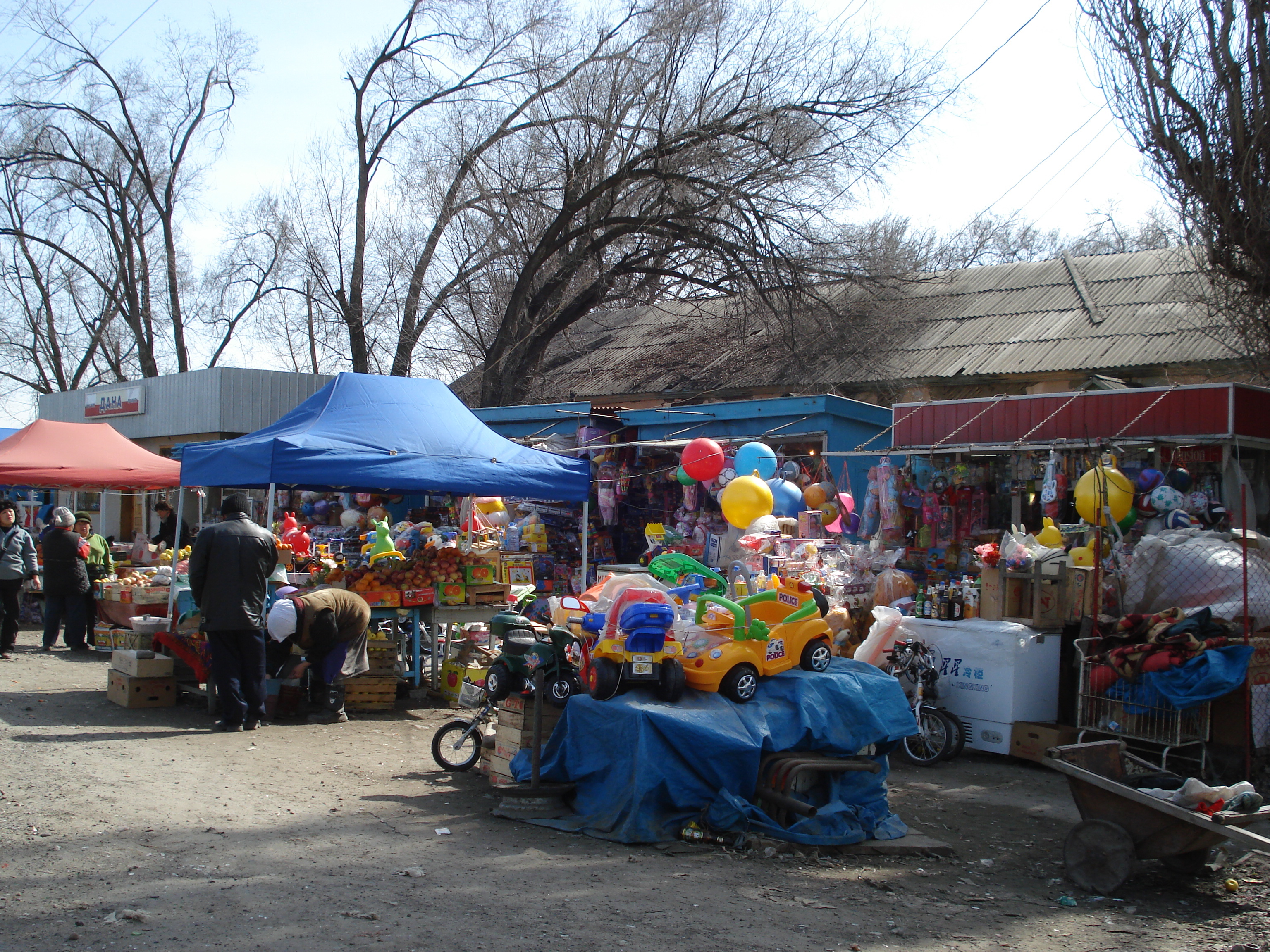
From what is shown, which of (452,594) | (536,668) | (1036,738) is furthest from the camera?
(452,594)

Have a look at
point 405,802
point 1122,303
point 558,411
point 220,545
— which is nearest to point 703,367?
point 558,411

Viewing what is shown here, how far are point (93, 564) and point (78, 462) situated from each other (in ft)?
9.63

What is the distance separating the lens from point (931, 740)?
8.59 m

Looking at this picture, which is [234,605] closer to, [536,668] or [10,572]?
[536,668]

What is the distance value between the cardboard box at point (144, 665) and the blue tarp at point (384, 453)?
5.45ft

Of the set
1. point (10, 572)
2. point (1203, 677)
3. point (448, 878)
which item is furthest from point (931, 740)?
point (10, 572)

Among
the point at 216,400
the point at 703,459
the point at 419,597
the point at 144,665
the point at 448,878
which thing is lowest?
the point at 448,878

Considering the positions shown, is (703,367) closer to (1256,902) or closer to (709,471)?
(709,471)

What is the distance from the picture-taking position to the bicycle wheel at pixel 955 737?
850cm

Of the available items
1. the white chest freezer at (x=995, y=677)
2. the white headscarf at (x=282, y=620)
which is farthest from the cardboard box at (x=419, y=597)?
the white chest freezer at (x=995, y=677)

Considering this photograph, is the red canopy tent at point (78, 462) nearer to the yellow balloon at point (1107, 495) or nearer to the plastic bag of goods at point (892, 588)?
the plastic bag of goods at point (892, 588)

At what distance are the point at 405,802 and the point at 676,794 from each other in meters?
1.84

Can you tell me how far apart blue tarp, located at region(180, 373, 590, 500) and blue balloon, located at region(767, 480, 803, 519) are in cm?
247

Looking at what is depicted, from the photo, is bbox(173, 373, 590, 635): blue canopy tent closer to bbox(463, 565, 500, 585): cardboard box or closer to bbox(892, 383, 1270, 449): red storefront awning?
bbox(463, 565, 500, 585): cardboard box
